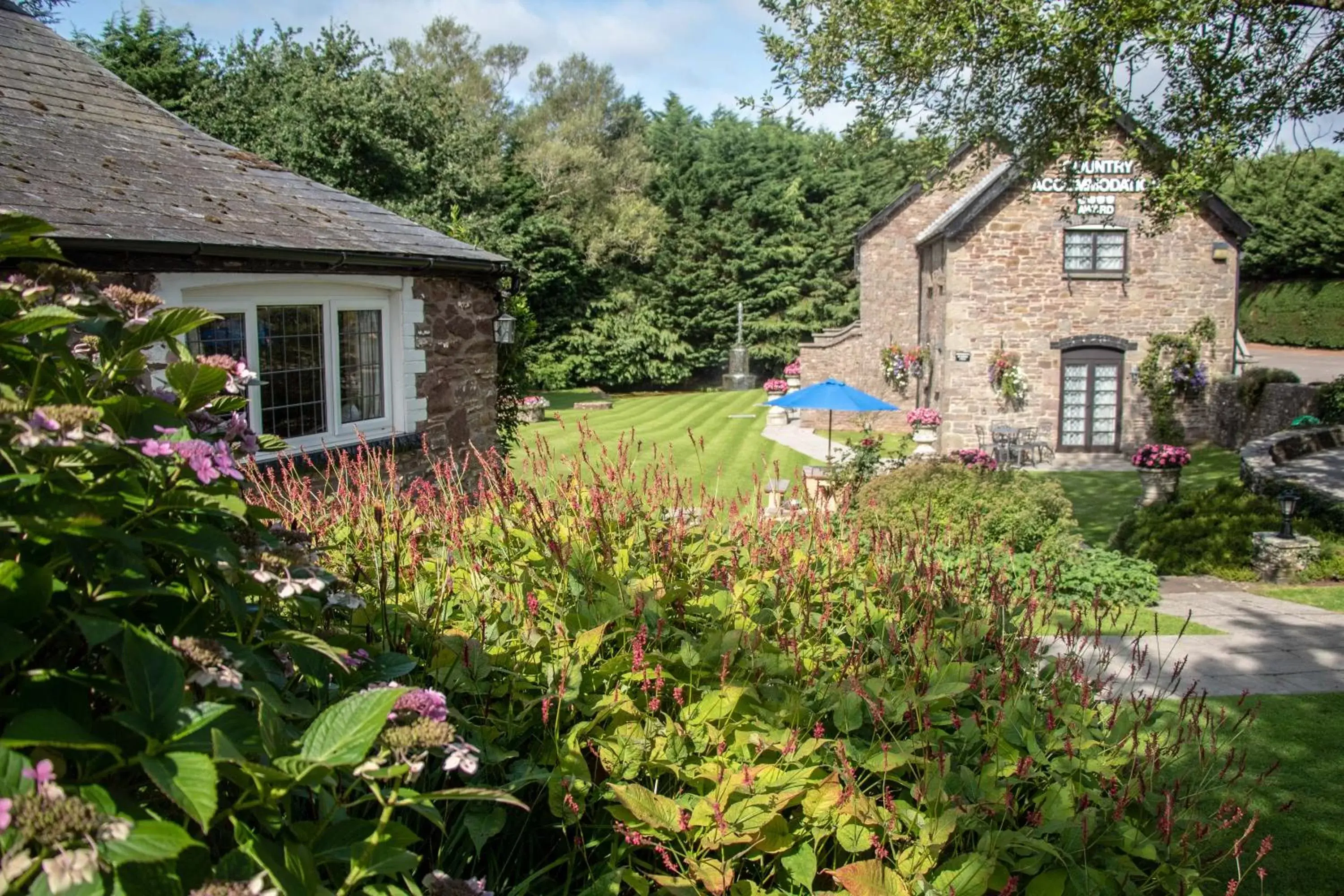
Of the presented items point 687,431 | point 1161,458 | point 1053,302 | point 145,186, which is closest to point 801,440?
point 1053,302

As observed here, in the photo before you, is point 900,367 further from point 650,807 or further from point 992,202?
point 650,807

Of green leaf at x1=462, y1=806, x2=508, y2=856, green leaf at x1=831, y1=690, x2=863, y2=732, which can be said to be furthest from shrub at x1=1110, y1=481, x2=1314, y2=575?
green leaf at x1=462, y1=806, x2=508, y2=856

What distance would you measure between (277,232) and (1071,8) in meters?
7.82

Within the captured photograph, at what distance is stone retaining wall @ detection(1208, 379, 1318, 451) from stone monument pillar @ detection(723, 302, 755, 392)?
18972 millimetres

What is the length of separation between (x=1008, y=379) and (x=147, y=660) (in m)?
21.2

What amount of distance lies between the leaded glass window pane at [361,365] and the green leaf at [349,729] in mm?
8513

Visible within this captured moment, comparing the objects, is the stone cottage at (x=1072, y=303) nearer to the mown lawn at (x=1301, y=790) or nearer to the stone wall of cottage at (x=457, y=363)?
the stone wall of cottage at (x=457, y=363)

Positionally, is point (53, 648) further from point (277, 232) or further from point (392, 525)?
point (277, 232)

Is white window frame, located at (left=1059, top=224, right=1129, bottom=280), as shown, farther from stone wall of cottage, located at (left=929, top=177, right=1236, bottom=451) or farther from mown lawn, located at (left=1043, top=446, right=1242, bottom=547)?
mown lawn, located at (left=1043, top=446, right=1242, bottom=547)

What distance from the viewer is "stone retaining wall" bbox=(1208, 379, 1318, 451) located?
1862cm

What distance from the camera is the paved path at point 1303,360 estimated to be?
28.3 m

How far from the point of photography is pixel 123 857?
1142 millimetres

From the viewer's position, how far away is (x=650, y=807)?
98.5 inches

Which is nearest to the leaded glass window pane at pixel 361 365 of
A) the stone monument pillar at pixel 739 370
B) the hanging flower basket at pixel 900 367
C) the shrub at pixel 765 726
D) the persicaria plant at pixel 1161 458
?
the shrub at pixel 765 726
